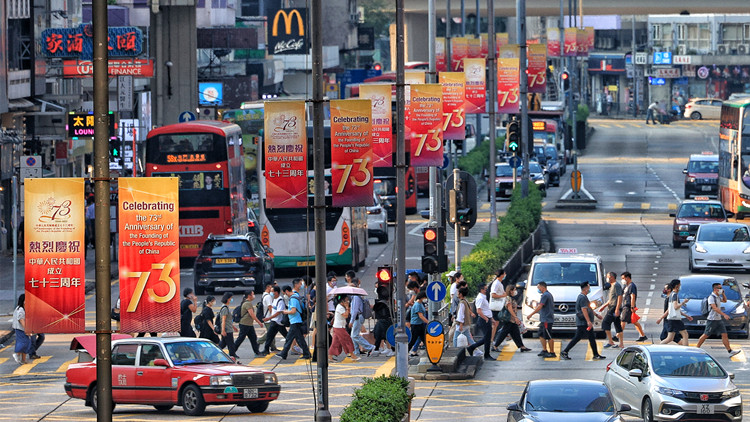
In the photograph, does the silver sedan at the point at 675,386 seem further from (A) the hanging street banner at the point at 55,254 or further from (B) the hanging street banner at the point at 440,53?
(B) the hanging street banner at the point at 440,53

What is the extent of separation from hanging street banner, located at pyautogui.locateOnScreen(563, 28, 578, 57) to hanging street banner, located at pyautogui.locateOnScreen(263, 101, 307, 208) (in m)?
66.8

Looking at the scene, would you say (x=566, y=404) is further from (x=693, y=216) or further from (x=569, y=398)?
(x=693, y=216)

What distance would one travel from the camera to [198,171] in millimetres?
46000

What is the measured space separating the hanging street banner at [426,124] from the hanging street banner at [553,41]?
62.2 meters

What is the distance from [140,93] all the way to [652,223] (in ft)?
83.5

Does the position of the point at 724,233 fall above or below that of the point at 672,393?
above

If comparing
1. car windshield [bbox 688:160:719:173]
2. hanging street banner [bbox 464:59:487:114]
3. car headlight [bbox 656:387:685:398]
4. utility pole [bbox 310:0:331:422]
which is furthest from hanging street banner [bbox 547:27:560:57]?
utility pole [bbox 310:0:331:422]

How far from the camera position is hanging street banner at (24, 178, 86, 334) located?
49.3 ft

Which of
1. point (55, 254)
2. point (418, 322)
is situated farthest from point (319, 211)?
point (418, 322)

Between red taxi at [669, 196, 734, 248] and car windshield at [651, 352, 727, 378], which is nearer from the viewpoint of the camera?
car windshield at [651, 352, 727, 378]

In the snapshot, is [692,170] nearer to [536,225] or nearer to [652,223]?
[652,223]

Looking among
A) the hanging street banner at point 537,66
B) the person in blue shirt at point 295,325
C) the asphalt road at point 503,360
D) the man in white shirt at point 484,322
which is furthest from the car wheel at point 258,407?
the hanging street banner at point 537,66

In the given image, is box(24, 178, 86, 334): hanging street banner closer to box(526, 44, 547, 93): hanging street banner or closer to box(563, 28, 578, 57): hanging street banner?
box(526, 44, 547, 93): hanging street banner

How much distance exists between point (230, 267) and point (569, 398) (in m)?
21.4
